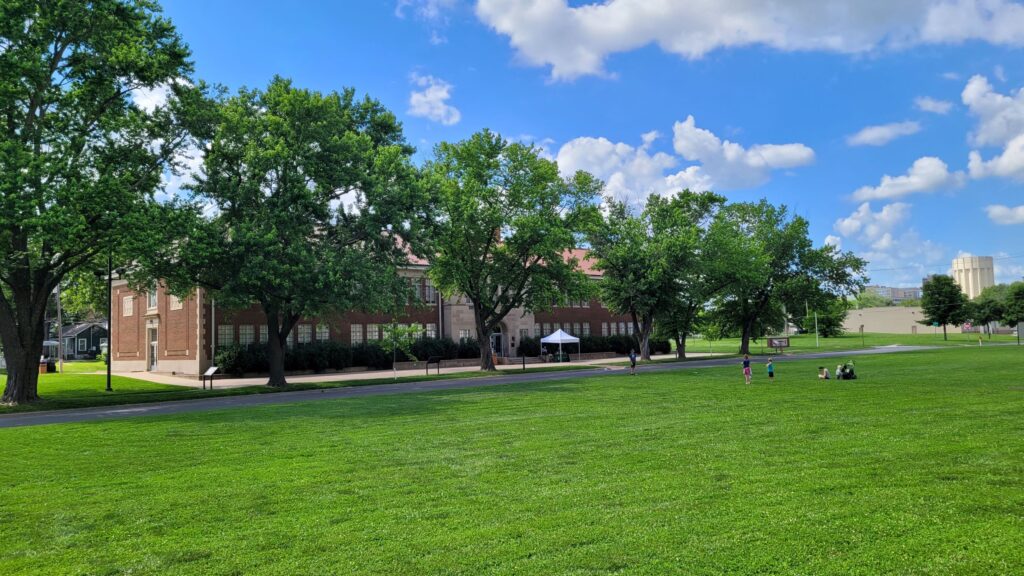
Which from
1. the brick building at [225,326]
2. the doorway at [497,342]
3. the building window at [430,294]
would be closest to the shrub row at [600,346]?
the brick building at [225,326]

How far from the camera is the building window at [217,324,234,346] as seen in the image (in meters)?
44.4

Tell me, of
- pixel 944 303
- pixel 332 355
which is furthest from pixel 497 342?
pixel 944 303

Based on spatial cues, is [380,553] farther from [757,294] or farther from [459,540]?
[757,294]

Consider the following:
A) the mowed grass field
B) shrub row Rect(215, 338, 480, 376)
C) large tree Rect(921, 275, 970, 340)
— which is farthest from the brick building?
large tree Rect(921, 275, 970, 340)

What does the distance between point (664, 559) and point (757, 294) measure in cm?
5893

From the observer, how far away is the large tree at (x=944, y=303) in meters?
84.5

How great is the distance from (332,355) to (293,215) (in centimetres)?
1976

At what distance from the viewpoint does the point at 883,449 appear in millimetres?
10469

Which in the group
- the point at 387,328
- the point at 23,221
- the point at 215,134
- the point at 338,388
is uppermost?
the point at 215,134

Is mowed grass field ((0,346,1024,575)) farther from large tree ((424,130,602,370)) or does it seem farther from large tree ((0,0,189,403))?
large tree ((424,130,602,370))

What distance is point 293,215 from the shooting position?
99.0ft

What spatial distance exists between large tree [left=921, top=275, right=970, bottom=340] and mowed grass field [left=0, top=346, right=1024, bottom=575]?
3202 inches

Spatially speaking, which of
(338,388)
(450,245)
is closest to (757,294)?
(450,245)

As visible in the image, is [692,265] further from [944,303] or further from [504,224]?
[944,303]
